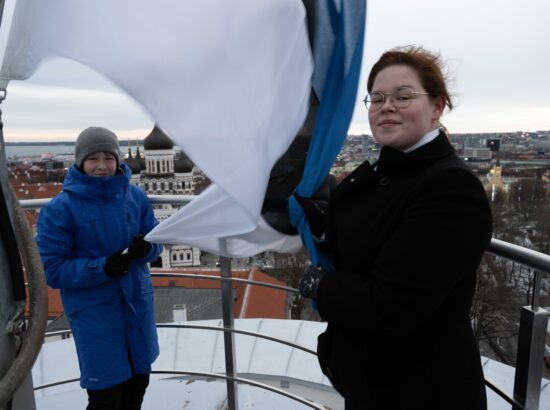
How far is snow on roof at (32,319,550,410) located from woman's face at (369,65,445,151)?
1844mm

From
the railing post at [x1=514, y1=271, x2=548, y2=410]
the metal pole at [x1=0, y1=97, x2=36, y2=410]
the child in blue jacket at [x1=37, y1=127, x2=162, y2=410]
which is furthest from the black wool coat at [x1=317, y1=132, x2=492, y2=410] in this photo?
the child in blue jacket at [x1=37, y1=127, x2=162, y2=410]

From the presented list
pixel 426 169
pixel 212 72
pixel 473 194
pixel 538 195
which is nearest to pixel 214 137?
pixel 212 72

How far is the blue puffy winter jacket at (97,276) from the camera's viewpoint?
169 centimetres

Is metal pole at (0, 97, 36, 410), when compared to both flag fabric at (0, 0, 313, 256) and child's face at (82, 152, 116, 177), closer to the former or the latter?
flag fabric at (0, 0, 313, 256)

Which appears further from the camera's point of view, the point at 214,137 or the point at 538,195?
the point at 538,195

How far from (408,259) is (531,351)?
619 millimetres

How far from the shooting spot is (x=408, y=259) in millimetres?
982

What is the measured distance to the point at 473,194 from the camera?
973 millimetres

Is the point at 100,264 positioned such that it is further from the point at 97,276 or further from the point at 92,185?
the point at 92,185

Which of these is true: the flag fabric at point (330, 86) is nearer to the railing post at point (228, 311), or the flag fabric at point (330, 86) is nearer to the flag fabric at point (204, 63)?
the flag fabric at point (204, 63)

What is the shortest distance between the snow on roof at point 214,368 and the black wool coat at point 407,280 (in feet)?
5.30

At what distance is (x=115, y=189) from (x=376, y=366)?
119 centimetres

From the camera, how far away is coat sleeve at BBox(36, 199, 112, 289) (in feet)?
5.49

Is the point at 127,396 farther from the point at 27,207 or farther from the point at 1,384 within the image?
the point at 1,384
